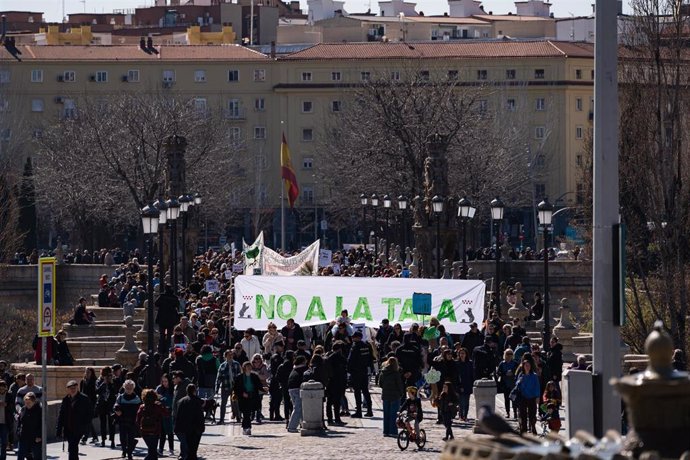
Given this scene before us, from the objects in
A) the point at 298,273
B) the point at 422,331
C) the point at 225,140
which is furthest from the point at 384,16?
the point at 422,331


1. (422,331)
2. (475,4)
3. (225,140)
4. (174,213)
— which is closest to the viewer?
(422,331)

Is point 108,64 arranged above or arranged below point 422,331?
above

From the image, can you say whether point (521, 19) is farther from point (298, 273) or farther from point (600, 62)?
point (600, 62)

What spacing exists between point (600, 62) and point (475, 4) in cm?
15536

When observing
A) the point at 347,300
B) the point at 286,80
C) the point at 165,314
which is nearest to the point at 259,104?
the point at 286,80

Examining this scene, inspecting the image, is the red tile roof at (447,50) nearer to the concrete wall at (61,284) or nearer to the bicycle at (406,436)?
the concrete wall at (61,284)

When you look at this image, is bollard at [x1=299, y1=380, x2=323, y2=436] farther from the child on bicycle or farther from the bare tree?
the bare tree

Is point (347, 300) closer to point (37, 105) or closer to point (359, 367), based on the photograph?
point (359, 367)

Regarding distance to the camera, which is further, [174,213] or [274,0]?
[274,0]

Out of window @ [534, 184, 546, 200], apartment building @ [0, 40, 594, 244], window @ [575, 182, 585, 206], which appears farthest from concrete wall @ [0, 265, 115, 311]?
window @ [534, 184, 546, 200]

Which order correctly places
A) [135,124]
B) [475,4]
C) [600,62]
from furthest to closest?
1. [475,4]
2. [135,124]
3. [600,62]

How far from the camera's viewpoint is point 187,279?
5866cm

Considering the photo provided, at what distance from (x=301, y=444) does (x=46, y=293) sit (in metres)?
5.62

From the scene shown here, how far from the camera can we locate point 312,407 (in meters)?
28.6
